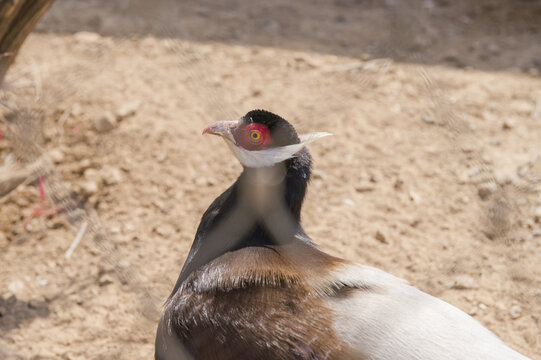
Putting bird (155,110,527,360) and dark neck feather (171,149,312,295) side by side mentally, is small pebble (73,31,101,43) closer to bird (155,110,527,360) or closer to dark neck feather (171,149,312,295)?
bird (155,110,527,360)

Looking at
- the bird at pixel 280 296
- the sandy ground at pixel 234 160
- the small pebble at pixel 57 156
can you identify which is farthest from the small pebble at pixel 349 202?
the small pebble at pixel 57 156

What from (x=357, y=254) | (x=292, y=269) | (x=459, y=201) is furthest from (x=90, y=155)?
(x=459, y=201)

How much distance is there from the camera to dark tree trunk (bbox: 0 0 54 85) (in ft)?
6.64

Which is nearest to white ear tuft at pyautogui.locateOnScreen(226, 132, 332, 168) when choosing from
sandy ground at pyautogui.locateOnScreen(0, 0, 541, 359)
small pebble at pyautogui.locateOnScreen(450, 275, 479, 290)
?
sandy ground at pyautogui.locateOnScreen(0, 0, 541, 359)

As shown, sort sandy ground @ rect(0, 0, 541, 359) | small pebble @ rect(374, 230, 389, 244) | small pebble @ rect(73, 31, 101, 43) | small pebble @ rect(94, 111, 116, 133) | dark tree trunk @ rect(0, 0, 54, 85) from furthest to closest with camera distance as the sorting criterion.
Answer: small pebble @ rect(73, 31, 101, 43), small pebble @ rect(94, 111, 116, 133), small pebble @ rect(374, 230, 389, 244), sandy ground @ rect(0, 0, 541, 359), dark tree trunk @ rect(0, 0, 54, 85)

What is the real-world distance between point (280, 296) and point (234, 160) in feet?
4.29

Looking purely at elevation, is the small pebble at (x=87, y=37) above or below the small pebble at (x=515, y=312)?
above

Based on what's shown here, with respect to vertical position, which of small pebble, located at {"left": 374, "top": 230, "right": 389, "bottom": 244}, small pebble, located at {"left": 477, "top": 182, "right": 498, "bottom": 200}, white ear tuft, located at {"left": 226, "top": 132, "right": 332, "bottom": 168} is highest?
white ear tuft, located at {"left": 226, "top": 132, "right": 332, "bottom": 168}

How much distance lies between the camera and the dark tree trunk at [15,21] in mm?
2025

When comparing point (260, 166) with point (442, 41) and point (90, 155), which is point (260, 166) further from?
point (442, 41)

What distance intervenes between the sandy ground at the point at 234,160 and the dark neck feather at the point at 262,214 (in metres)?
0.53

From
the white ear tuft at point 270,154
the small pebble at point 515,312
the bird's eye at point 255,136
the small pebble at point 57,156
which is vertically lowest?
the small pebble at point 57,156

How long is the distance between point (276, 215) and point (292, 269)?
20 cm

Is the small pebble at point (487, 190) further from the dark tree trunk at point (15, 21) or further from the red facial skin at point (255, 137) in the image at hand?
the dark tree trunk at point (15, 21)
